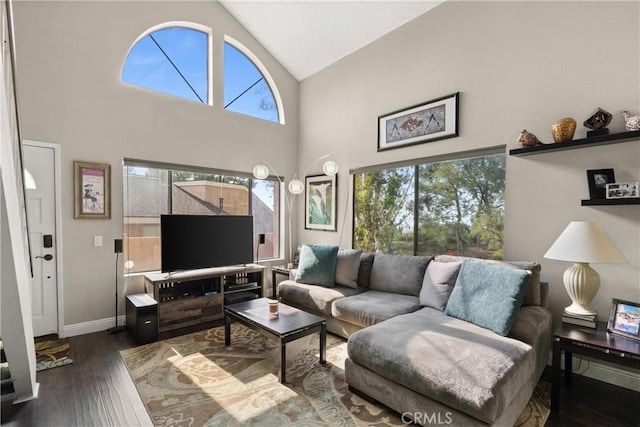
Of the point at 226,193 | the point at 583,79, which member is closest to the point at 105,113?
the point at 226,193

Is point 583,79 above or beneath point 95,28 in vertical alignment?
beneath

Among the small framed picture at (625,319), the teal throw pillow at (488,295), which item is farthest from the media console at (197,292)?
the small framed picture at (625,319)

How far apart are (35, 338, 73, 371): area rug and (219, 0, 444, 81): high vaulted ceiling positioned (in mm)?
4768

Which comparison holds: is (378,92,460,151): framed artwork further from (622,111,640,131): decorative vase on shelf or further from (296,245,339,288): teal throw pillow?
(296,245,339,288): teal throw pillow

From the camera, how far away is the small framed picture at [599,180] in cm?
255

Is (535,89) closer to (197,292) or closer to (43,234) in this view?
(197,292)

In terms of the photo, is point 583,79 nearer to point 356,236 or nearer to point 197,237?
point 356,236

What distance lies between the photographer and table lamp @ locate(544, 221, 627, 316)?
2.26m

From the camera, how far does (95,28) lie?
355 cm

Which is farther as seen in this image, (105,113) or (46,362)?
(105,113)

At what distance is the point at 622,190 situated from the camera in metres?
2.42

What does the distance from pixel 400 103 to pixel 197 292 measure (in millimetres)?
3647

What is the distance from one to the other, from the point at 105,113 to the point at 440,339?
424cm

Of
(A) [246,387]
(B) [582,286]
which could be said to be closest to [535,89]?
(B) [582,286]
